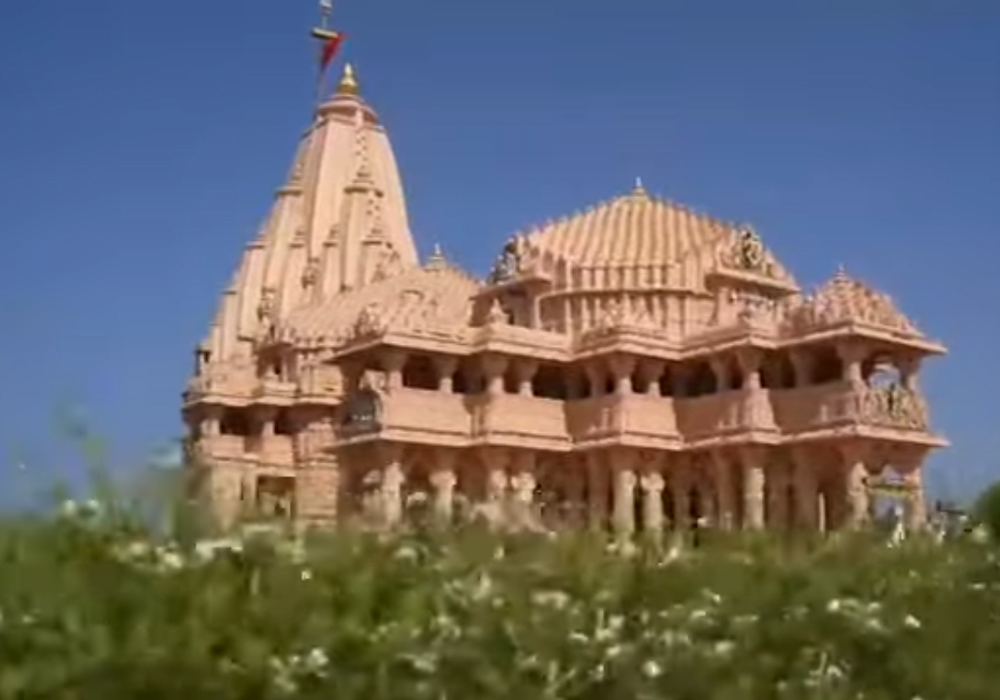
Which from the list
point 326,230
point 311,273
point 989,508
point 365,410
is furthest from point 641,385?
point 326,230

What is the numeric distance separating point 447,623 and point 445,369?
28118mm

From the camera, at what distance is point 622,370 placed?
3462 cm

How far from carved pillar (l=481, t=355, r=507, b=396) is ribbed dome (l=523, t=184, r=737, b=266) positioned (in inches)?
189

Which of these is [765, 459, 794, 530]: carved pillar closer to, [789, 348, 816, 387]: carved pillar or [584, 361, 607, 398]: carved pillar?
[789, 348, 816, 387]: carved pillar

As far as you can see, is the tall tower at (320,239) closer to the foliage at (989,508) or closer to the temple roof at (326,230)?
the temple roof at (326,230)

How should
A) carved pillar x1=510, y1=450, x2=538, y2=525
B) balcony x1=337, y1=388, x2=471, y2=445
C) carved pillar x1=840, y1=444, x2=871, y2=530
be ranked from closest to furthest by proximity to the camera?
1. carved pillar x1=840, y1=444, x2=871, y2=530
2. balcony x1=337, y1=388, x2=471, y2=445
3. carved pillar x1=510, y1=450, x2=538, y2=525

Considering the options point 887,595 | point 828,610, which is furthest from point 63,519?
point 887,595

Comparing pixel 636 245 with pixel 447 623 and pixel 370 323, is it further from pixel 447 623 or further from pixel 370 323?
pixel 447 623

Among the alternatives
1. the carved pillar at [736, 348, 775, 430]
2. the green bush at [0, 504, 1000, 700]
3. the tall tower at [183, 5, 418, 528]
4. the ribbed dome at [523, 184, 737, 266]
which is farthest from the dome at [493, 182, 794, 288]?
the green bush at [0, 504, 1000, 700]

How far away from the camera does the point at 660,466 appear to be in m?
34.5

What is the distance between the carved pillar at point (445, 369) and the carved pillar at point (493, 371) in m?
0.77

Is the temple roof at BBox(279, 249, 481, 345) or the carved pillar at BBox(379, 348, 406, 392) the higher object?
the temple roof at BBox(279, 249, 481, 345)

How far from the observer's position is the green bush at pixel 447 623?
5.66m

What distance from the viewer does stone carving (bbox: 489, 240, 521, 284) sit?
38.5 m
